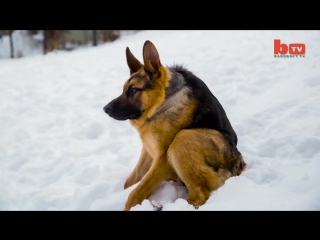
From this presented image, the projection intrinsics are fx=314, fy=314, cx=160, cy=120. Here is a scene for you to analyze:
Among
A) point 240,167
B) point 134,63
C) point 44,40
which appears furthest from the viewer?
point 44,40

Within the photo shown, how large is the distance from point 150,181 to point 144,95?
0.76m

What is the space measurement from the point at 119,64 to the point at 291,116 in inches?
162

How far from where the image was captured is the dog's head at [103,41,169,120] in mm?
2791

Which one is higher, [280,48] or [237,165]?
[280,48]

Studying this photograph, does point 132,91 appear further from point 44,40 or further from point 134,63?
point 44,40

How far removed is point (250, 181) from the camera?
8.61 feet

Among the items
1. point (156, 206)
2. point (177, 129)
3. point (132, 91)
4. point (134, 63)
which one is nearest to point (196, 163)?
point (177, 129)

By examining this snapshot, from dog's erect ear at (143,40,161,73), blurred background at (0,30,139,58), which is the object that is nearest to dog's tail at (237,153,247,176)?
dog's erect ear at (143,40,161,73)

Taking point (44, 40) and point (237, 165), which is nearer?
point (237, 165)

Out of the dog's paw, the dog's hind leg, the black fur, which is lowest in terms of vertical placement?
the dog's paw

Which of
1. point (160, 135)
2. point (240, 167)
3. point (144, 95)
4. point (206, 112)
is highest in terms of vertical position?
point (144, 95)

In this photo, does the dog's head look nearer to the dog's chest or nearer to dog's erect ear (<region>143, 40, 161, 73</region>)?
dog's erect ear (<region>143, 40, 161, 73</region>)

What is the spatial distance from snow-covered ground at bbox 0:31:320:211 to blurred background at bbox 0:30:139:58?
0.33 metres

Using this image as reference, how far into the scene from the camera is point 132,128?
4.47m
